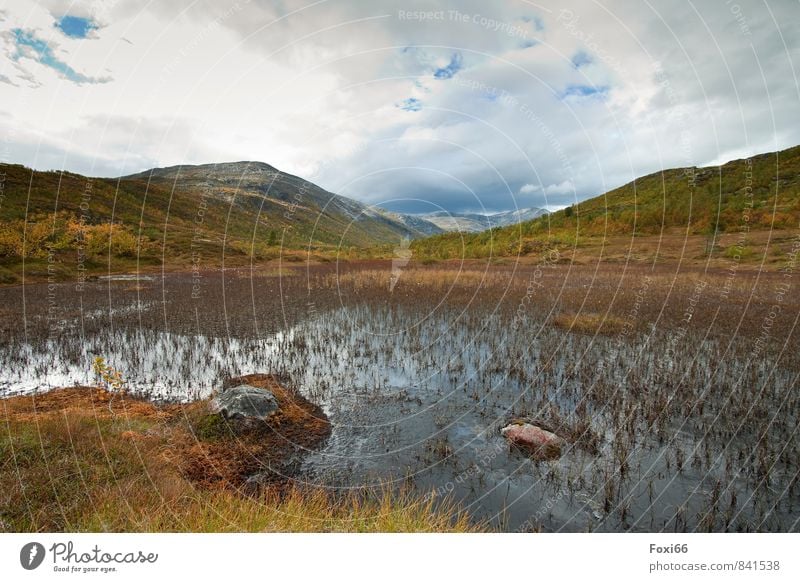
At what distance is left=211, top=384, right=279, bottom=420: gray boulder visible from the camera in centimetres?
786

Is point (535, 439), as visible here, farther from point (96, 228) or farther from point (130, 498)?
point (96, 228)

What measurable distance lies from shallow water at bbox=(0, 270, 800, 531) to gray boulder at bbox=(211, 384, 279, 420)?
1451 mm

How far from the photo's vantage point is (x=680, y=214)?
56531mm

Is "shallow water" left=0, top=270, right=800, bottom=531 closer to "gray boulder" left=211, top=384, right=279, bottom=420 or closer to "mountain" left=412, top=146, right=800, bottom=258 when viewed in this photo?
"gray boulder" left=211, top=384, right=279, bottom=420

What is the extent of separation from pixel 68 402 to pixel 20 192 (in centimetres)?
7035

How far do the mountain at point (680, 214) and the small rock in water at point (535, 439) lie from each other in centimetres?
4807

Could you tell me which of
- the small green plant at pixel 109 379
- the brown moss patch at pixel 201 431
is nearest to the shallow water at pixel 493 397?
the small green plant at pixel 109 379

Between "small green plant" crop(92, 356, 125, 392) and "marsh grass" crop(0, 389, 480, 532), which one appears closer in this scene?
"marsh grass" crop(0, 389, 480, 532)

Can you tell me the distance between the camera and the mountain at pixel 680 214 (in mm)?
47562

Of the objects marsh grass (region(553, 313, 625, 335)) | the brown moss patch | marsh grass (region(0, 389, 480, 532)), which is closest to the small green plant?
the brown moss patch

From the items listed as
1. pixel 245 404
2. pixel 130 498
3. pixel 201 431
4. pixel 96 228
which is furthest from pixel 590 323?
pixel 96 228

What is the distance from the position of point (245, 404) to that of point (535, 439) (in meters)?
6.21

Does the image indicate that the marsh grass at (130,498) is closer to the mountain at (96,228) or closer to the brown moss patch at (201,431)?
the brown moss patch at (201,431)
